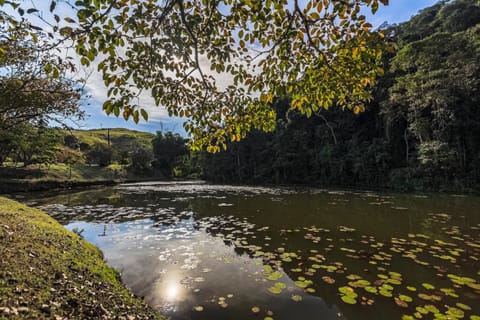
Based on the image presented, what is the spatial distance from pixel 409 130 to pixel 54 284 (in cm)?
3091

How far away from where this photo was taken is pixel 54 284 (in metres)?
3.06

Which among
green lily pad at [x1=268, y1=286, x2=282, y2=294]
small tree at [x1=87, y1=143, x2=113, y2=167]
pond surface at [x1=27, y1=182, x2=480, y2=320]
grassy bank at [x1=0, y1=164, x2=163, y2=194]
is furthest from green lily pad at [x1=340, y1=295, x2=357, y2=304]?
small tree at [x1=87, y1=143, x2=113, y2=167]

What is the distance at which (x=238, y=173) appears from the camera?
46469 mm

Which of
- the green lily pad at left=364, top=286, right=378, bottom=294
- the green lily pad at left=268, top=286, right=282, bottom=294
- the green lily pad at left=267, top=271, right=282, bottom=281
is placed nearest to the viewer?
the green lily pad at left=364, top=286, right=378, bottom=294

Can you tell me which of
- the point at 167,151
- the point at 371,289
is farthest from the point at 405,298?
the point at 167,151

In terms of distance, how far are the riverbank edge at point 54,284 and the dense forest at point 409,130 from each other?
19091mm

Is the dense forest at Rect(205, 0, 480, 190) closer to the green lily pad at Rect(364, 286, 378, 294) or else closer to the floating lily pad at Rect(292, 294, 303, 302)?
the green lily pad at Rect(364, 286, 378, 294)

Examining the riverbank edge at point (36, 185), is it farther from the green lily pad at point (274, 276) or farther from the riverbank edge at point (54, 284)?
the green lily pad at point (274, 276)

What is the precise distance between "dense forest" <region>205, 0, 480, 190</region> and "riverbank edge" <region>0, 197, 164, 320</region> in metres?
19.1

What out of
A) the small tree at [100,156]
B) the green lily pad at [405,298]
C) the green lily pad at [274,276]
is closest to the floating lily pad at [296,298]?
the green lily pad at [274,276]

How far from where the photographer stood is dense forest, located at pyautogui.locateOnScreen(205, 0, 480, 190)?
2134 cm

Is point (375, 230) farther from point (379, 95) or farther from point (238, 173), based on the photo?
point (238, 173)

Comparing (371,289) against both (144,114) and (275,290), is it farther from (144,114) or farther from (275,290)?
(144,114)

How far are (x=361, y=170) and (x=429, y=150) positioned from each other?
7.65 m
